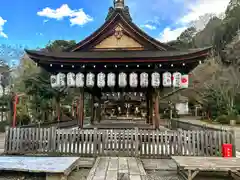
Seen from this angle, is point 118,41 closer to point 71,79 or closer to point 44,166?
point 71,79

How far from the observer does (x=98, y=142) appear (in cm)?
777

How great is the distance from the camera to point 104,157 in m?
7.41

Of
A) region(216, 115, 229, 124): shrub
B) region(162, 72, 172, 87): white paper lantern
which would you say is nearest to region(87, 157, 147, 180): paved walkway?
region(162, 72, 172, 87): white paper lantern

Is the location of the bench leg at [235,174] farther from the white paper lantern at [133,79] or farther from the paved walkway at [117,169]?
the white paper lantern at [133,79]

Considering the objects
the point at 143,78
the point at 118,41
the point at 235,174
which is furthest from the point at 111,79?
the point at 235,174

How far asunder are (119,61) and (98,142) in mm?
3307

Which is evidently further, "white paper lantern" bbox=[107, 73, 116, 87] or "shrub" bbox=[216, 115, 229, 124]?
"shrub" bbox=[216, 115, 229, 124]

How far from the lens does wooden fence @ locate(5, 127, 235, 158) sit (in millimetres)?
7629

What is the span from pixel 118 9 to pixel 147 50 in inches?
98.2

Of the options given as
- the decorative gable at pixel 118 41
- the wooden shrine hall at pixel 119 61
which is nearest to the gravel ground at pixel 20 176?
the wooden shrine hall at pixel 119 61

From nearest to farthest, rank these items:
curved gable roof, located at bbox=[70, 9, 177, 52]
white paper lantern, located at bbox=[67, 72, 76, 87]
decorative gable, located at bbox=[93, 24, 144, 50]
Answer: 1. white paper lantern, located at bbox=[67, 72, 76, 87]
2. curved gable roof, located at bbox=[70, 9, 177, 52]
3. decorative gable, located at bbox=[93, 24, 144, 50]

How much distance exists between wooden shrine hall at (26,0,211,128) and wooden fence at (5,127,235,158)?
6.90 ft

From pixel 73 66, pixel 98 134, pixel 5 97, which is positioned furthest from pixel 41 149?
pixel 5 97

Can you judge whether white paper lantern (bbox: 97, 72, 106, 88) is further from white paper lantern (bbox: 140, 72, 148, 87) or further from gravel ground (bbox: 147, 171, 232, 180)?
gravel ground (bbox: 147, 171, 232, 180)
